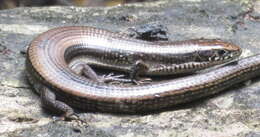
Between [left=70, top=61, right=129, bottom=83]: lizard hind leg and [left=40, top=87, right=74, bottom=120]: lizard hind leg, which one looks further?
[left=70, top=61, right=129, bottom=83]: lizard hind leg

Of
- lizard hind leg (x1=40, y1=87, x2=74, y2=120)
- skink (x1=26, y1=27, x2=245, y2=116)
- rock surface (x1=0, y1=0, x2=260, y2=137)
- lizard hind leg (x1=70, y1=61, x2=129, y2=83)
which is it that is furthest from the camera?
lizard hind leg (x1=70, y1=61, x2=129, y2=83)

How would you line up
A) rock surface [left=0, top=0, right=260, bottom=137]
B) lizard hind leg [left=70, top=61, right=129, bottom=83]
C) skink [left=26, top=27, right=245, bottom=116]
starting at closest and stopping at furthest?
rock surface [left=0, top=0, right=260, bottom=137]
skink [left=26, top=27, right=245, bottom=116]
lizard hind leg [left=70, top=61, right=129, bottom=83]

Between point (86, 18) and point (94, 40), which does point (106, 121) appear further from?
point (86, 18)

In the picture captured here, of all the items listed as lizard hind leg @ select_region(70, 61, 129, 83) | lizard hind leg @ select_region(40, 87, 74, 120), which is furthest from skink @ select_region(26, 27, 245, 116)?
lizard hind leg @ select_region(70, 61, 129, 83)

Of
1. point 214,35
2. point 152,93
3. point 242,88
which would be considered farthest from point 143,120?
point 214,35

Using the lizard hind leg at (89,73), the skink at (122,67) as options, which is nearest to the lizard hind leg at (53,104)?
the skink at (122,67)

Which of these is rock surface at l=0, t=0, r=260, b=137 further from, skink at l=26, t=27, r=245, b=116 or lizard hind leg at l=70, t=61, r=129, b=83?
lizard hind leg at l=70, t=61, r=129, b=83

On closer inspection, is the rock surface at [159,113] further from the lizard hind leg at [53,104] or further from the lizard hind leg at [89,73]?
the lizard hind leg at [89,73]
